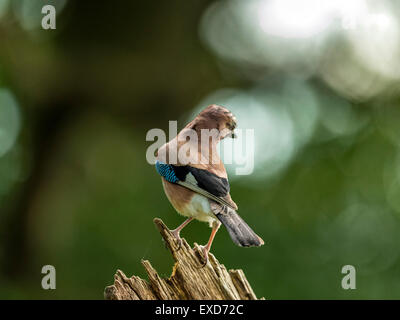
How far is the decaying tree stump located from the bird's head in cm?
121

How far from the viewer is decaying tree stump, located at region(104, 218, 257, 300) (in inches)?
198

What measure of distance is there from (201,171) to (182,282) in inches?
44.1

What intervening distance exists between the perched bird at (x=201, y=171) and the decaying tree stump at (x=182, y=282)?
0.86 ft

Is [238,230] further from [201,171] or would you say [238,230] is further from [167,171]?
[167,171]

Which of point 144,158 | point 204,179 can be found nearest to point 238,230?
point 204,179

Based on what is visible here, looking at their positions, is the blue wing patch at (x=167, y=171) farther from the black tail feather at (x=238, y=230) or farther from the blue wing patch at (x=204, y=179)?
the black tail feather at (x=238, y=230)

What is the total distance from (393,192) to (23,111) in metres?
10.8

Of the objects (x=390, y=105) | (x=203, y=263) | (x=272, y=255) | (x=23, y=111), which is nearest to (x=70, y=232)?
(x=23, y=111)

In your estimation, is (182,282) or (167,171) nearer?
(182,282)

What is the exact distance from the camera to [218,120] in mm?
5668

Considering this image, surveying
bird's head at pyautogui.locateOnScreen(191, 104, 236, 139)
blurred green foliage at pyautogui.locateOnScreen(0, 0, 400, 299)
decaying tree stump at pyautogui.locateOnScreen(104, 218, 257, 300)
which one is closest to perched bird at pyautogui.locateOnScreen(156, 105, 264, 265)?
bird's head at pyautogui.locateOnScreen(191, 104, 236, 139)

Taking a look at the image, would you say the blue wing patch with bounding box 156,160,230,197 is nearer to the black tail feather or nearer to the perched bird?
the perched bird

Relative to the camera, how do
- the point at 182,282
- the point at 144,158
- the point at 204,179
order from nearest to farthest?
the point at 182,282
the point at 204,179
the point at 144,158

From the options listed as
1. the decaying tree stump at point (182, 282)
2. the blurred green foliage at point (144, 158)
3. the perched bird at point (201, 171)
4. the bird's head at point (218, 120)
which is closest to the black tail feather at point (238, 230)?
the perched bird at point (201, 171)
